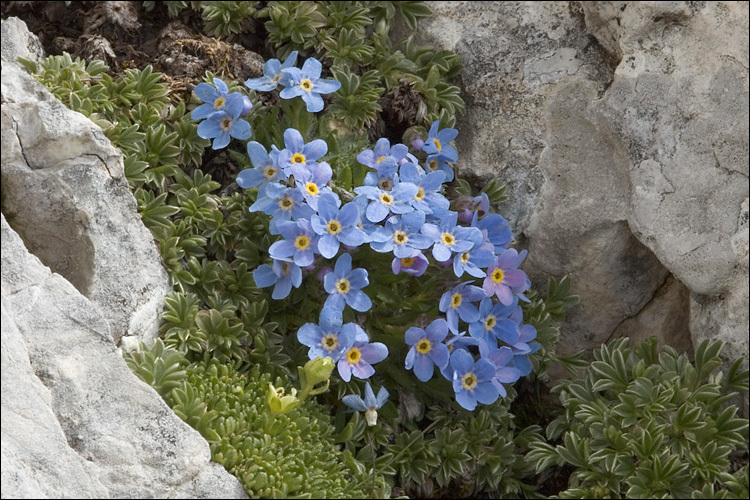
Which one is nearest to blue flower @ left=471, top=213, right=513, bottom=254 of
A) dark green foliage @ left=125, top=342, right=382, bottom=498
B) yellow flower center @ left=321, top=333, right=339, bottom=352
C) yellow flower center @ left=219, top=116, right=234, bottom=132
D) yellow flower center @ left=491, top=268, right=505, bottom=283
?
yellow flower center @ left=491, top=268, right=505, bottom=283

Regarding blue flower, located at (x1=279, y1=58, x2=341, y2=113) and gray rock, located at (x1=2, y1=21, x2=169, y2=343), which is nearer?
gray rock, located at (x1=2, y1=21, x2=169, y2=343)

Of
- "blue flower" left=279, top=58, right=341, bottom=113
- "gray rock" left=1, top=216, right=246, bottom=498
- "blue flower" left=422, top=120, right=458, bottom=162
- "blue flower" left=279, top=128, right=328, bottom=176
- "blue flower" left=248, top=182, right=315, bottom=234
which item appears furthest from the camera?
"blue flower" left=422, top=120, right=458, bottom=162

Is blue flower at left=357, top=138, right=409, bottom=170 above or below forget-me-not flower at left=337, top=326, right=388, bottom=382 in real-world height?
above

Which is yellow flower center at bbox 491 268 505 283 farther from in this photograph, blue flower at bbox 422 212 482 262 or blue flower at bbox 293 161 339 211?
blue flower at bbox 293 161 339 211

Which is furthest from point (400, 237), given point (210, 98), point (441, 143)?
point (210, 98)

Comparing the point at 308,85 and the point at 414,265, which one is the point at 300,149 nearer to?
the point at 308,85

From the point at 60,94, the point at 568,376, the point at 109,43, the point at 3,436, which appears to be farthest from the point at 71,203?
the point at 568,376

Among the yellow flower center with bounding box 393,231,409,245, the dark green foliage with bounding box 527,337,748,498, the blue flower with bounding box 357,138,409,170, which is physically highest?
the blue flower with bounding box 357,138,409,170

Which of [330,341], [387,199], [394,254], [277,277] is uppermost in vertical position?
[387,199]
